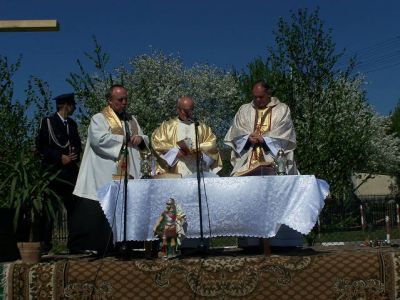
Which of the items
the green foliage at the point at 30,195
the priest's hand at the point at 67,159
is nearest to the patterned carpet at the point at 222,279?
the green foliage at the point at 30,195

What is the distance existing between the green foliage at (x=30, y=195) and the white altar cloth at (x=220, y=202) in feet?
2.71

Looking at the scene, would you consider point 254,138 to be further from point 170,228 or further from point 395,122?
point 395,122

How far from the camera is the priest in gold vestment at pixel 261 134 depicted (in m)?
7.50

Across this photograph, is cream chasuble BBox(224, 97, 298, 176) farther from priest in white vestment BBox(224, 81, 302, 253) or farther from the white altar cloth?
the white altar cloth

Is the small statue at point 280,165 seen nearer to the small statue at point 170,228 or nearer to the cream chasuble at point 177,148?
the cream chasuble at point 177,148

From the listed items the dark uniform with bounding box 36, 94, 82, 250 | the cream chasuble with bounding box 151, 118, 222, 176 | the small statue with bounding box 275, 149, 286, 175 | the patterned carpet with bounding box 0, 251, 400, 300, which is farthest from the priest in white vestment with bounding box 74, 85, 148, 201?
the patterned carpet with bounding box 0, 251, 400, 300

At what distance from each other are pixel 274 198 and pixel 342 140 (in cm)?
786

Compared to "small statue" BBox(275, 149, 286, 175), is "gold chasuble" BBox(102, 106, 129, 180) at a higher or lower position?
higher

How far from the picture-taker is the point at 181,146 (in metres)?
7.43

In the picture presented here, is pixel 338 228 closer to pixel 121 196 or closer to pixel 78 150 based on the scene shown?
pixel 78 150

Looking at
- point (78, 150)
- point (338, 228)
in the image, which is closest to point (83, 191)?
point (78, 150)

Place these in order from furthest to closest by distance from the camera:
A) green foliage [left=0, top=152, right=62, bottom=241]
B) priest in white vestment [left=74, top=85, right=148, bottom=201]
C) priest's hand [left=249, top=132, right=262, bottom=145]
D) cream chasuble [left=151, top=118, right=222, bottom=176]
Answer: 1. cream chasuble [left=151, top=118, right=222, bottom=176]
2. priest's hand [left=249, top=132, right=262, bottom=145]
3. priest in white vestment [left=74, top=85, right=148, bottom=201]
4. green foliage [left=0, top=152, right=62, bottom=241]

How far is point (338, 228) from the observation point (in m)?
15.0

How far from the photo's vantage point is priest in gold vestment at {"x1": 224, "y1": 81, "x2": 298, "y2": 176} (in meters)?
7.50
